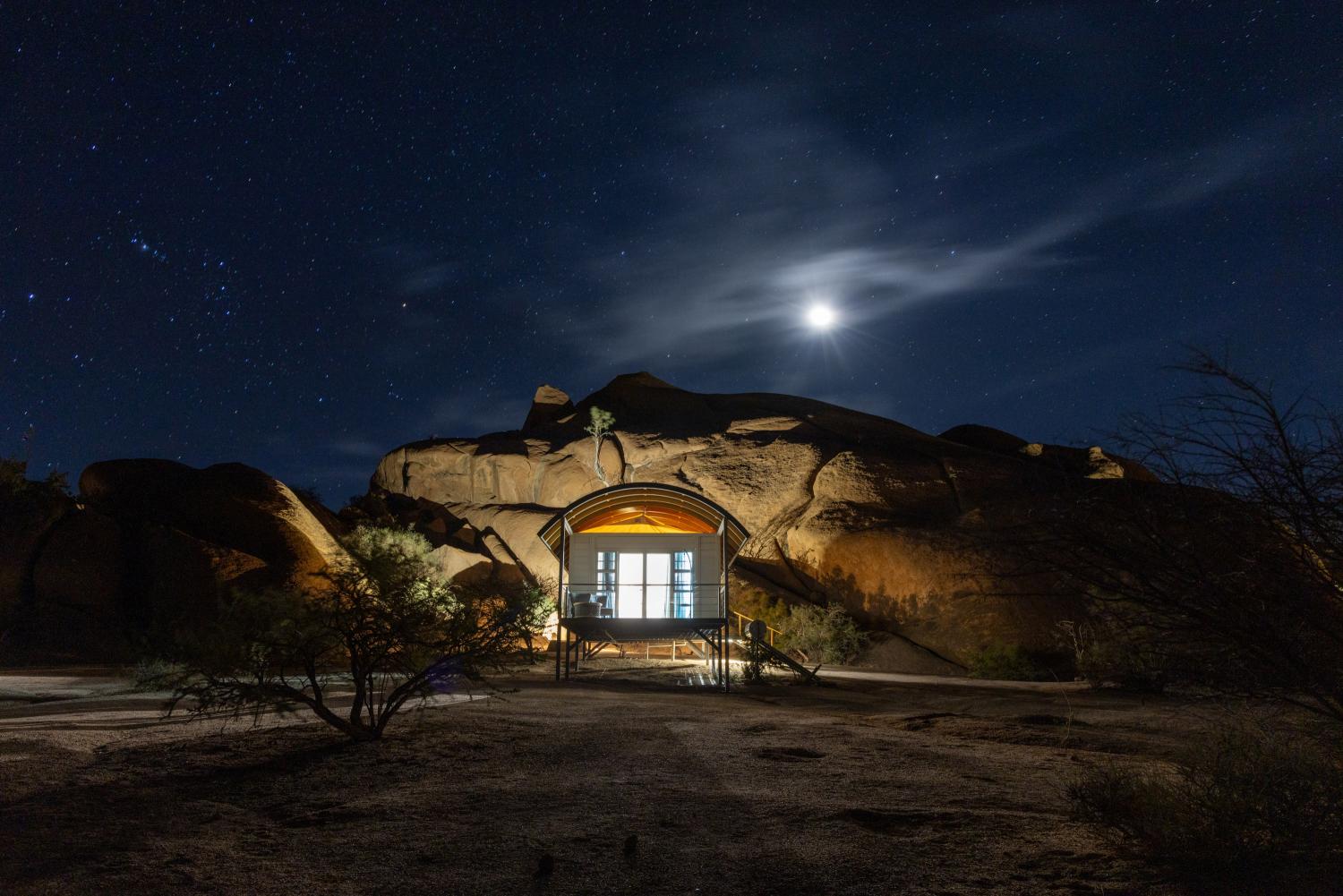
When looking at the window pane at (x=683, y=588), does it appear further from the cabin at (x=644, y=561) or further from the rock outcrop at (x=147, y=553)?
the rock outcrop at (x=147, y=553)

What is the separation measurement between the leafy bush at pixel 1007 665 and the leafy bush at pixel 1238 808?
18.1 meters

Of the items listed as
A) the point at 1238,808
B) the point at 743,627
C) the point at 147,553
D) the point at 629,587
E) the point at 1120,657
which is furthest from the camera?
the point at 743,627

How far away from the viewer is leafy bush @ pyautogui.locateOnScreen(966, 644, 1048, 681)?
72.1ft

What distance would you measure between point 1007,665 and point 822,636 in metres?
5.49

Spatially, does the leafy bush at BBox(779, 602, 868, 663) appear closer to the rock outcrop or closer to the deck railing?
the deck railing

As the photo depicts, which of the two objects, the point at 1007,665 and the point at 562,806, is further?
the point at 1007,665

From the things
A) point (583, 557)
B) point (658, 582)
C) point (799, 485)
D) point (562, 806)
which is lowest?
point (562, 806)

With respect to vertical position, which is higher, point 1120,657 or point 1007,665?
point 1120,657

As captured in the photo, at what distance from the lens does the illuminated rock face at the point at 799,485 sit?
26078 millimetres

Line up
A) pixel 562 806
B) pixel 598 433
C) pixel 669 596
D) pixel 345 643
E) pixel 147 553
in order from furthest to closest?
1. pixel 598 433
2. pixel 147 553
3. pixel 669 596
4. pixel 345 643
5. pixel 562 806

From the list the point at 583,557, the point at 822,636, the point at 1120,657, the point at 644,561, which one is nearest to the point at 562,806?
the point at 1120,657

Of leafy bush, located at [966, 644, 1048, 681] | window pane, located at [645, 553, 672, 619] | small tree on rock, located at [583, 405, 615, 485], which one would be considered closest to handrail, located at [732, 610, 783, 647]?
window pane, located at [645, 553, 672, 619]

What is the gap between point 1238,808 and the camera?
425 cm

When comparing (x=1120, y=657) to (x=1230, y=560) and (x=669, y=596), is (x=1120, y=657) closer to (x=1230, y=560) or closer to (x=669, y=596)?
(x=1230, y=560)
